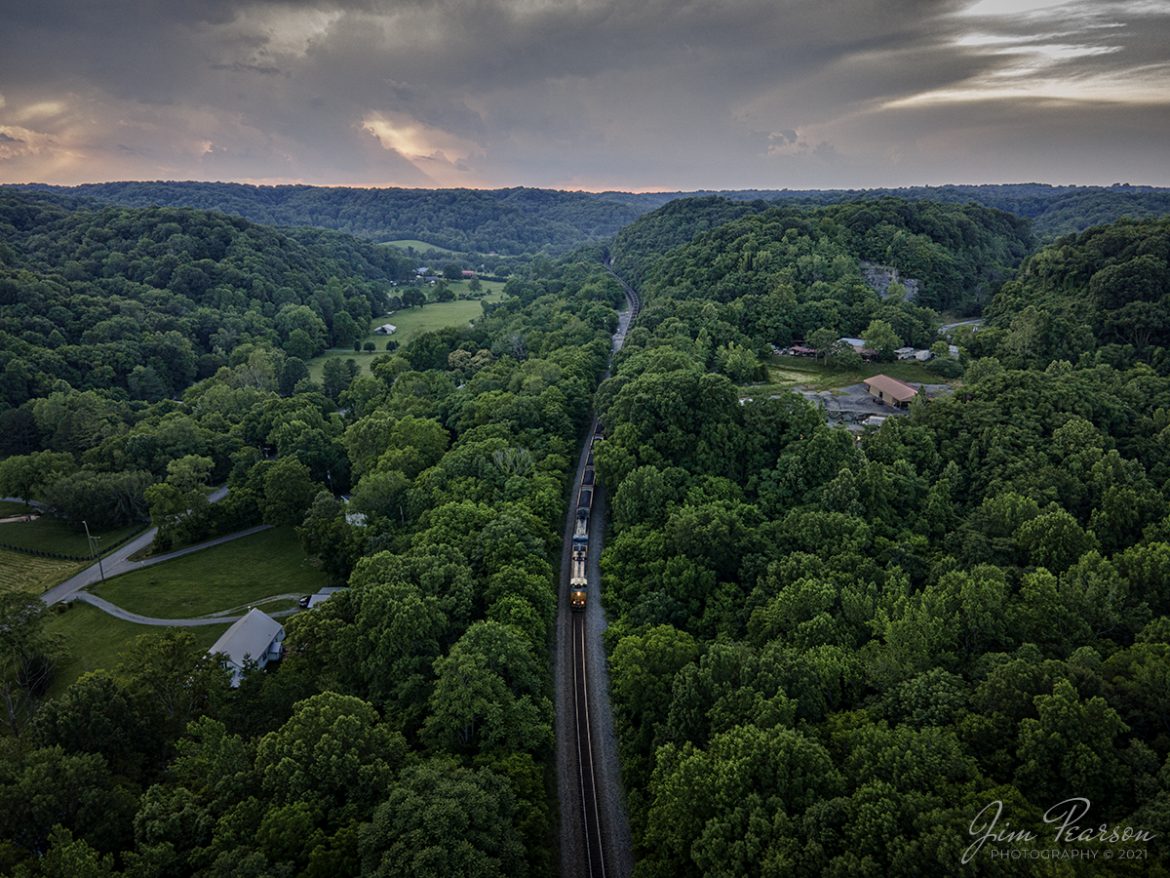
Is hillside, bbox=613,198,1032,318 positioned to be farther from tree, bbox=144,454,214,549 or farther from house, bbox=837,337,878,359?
tree, bbox=144,454,214,549

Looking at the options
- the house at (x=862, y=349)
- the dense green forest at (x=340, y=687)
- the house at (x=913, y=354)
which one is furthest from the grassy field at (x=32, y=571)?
the house at (x=913, y=354)

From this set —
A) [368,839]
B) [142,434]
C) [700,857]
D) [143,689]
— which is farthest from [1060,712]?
[142,434]

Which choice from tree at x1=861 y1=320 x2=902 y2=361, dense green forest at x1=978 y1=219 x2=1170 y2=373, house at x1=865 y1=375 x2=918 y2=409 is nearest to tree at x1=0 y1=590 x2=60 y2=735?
house at x1=865 y1=375 x2=918 y2=409

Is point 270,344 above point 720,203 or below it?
below

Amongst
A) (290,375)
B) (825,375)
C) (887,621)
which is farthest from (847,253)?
(290,375)

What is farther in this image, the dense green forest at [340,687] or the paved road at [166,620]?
the paved road at [166,620]

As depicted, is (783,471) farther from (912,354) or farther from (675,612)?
(912,354)

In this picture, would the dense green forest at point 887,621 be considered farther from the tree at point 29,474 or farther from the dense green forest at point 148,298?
the dense green forest at point 148,298
